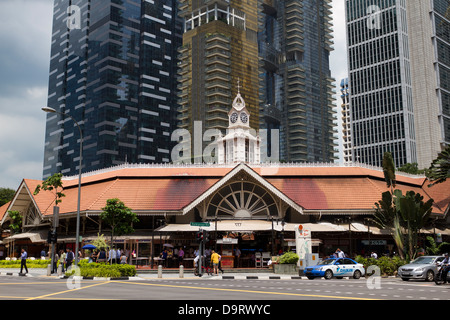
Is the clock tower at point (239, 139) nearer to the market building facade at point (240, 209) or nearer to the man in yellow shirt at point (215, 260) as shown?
the market building facade at point (240, 209)

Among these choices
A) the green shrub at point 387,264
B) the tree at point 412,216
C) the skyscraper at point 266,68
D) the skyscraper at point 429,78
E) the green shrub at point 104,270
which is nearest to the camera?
the green shrub at point 104,270

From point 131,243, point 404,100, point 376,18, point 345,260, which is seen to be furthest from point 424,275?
point 376,18

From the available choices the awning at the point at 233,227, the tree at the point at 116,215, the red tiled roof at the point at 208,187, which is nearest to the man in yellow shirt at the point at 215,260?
the awning at the point at 233,227

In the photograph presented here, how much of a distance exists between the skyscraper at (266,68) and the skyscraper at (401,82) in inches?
1173

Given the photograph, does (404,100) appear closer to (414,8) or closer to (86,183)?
(414,8)

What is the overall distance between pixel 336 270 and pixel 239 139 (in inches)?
1270

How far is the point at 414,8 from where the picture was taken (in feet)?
439

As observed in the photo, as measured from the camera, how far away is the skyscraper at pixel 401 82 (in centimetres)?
12888

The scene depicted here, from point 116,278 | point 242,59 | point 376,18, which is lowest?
point 116,278

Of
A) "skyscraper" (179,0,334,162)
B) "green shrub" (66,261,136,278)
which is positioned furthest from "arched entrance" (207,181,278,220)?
"skyscraper" (179,0,334,162)

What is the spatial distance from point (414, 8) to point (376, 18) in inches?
404

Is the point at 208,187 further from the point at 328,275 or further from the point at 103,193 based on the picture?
the point at 328,275

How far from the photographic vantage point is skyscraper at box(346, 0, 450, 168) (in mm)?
128875

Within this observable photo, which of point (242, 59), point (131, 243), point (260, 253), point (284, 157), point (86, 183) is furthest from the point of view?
point (284, 157)
